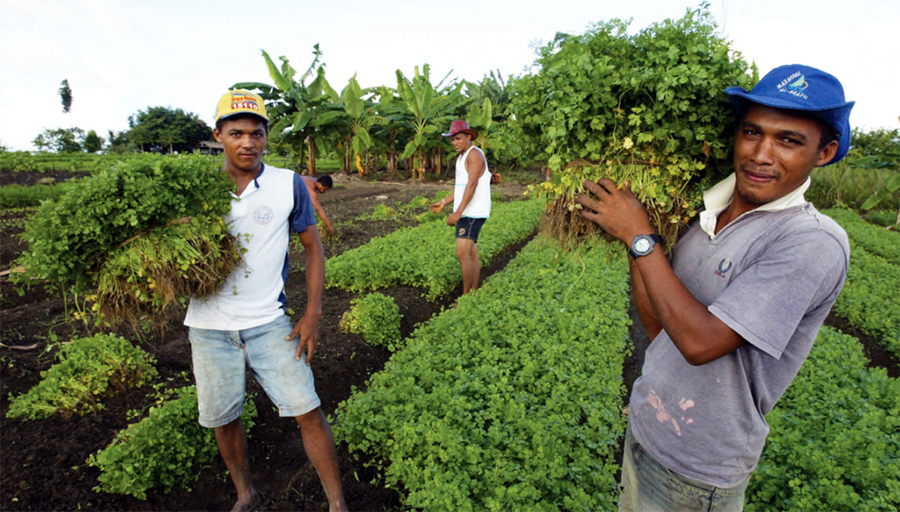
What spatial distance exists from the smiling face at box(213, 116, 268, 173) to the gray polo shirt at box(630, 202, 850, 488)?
2407 millimetres

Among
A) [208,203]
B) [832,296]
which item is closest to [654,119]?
[832,296]

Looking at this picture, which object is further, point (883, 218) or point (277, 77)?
point (277, 77)

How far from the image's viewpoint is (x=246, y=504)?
311 centimetres

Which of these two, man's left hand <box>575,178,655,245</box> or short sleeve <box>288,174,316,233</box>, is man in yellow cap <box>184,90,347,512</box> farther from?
man's left hand <box>575,178,655,245</box>

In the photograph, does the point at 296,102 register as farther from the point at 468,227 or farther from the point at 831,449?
the point at 831,449

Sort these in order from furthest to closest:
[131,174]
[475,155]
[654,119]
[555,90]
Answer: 1. [475,155]
2. [131,174]
3. [555,90]
4. [654,119]


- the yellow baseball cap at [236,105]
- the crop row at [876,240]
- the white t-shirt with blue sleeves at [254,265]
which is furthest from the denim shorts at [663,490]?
the crop row at [876,240]

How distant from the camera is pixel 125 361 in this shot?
4.11 m

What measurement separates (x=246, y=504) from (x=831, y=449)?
4072mm

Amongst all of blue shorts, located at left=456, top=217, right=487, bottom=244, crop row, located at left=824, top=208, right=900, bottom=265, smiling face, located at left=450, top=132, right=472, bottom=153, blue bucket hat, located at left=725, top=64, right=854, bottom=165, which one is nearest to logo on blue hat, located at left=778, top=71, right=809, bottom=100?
blue bucket hat, located at left=725, top=64, right=854, bottom=165

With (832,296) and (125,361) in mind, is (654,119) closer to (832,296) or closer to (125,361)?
(832,296)

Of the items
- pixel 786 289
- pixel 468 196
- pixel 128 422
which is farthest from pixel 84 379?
pixel 786 289

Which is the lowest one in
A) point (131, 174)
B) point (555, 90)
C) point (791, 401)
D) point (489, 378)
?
point (791, 401)

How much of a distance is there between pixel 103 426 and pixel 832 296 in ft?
15.5
